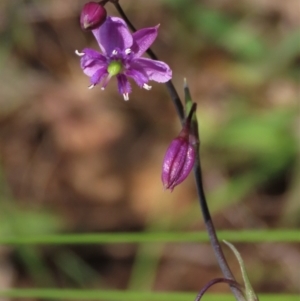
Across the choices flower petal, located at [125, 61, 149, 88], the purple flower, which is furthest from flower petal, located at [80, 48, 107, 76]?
flower petal, located at [125, 61, 149, 88]

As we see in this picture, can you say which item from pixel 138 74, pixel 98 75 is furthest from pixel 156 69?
pixel 98 75

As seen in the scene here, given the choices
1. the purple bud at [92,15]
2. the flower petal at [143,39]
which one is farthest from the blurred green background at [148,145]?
the purple bud at [92,15]

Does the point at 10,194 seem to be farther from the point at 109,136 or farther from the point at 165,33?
the point at 165,33

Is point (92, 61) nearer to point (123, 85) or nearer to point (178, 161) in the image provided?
point (123, 85)

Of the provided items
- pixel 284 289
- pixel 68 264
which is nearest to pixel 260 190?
pixel 284 289

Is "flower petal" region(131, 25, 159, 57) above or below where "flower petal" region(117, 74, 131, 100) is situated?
above

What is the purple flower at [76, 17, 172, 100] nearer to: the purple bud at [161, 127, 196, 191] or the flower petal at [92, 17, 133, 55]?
the flower petal at [92, 17, 133, 55]
